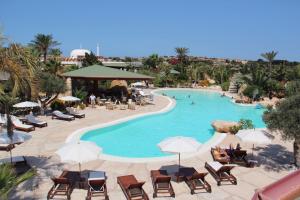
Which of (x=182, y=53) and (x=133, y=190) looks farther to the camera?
(x=182, y=53)

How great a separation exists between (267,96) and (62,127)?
82.3ft

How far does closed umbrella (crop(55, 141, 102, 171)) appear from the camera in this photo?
9.04m

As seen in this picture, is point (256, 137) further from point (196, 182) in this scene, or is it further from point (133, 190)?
point (133, 190)

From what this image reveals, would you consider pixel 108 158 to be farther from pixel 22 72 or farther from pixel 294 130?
pixel 294 130

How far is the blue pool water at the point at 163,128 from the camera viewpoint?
1605cm

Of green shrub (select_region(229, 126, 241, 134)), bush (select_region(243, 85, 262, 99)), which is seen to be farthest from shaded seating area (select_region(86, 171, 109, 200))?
bush (select_region(243, 85, 262, 99))

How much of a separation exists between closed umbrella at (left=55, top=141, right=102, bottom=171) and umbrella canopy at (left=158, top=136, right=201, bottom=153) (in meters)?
2.27

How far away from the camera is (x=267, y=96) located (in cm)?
3431

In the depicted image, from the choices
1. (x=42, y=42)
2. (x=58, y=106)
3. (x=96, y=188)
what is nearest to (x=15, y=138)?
(x=96, y=188)

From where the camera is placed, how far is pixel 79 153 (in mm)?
9180

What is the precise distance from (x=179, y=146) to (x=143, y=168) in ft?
6.95

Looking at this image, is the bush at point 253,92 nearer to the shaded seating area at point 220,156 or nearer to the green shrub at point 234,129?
the green shrub at point 234,129

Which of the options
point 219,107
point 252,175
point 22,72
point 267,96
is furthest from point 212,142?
point 267,96

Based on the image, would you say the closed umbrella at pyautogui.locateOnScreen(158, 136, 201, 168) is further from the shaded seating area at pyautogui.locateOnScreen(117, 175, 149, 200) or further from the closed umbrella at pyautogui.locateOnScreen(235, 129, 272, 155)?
the closed umbrella at pyautogui.locateOnScreen(235, 129, 272, 155)
